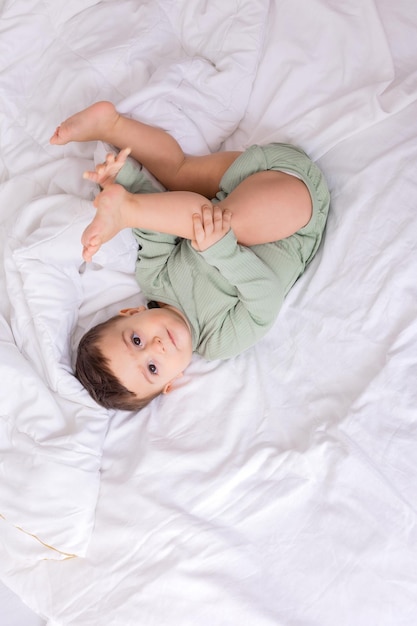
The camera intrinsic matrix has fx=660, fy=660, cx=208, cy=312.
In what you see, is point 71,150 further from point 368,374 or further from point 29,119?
point 368,374

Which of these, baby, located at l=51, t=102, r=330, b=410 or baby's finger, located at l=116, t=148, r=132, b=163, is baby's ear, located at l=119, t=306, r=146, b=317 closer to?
baby, located at l=51, t=102, r=330, b=410

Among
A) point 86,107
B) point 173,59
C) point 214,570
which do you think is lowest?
point 214,570

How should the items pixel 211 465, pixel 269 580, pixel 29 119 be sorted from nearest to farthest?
pixel 269 580 → pixel 211 465 → pixel 29 119

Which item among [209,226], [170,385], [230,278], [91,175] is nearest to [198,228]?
[209,226]

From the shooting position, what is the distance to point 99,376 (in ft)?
4.43

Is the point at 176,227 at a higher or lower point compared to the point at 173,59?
lower

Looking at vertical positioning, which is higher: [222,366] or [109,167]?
[109,167]

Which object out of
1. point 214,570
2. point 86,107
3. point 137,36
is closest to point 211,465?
point 214,570

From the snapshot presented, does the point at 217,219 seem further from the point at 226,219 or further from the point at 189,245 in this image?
the point at 189,245

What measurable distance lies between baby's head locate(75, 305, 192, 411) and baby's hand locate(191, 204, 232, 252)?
209mm

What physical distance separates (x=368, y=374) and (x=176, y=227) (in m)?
0.47

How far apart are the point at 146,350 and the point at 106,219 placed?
0.28 meters

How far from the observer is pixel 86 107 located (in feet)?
5.10

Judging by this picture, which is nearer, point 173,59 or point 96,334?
point 96,334
